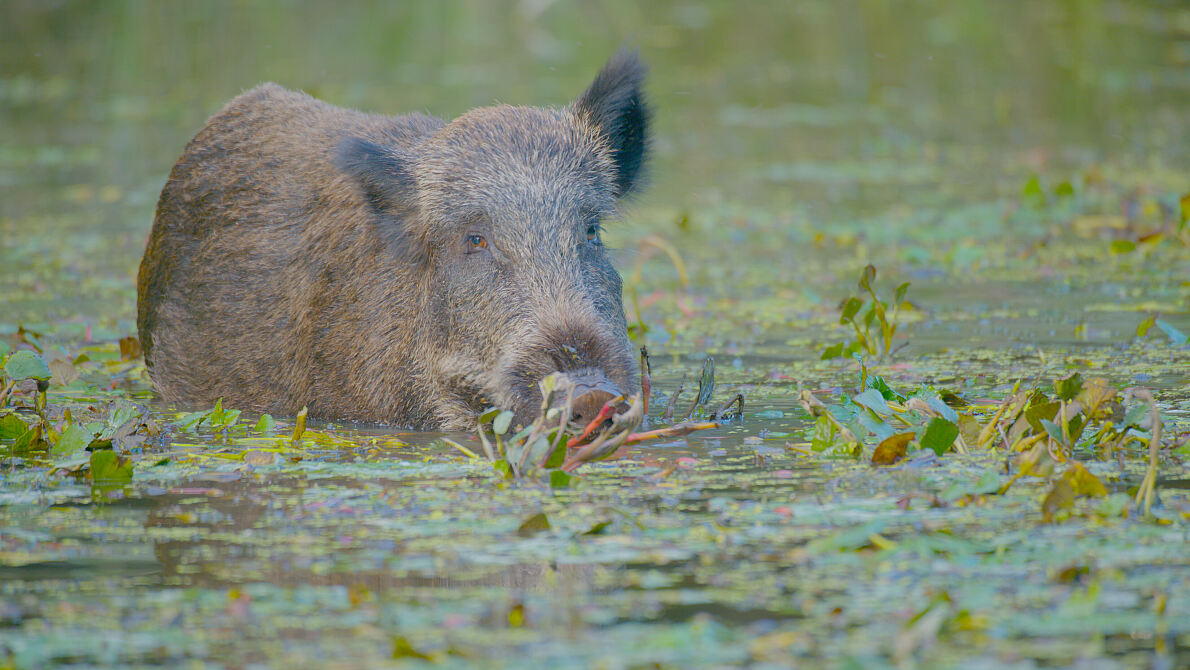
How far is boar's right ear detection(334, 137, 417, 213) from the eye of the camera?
23.8 ft

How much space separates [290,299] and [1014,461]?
3.62m

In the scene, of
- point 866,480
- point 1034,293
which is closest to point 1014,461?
point 866,480

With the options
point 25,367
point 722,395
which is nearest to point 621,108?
point 722,395

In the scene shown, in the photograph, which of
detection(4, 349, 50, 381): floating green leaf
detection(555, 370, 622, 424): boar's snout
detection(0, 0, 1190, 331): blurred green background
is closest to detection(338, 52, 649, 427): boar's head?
detection(555, 370, 622, 424): boar's snout

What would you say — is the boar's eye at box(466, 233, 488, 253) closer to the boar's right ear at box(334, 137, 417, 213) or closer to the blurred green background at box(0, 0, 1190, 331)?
the boar's right ear at box(334, 137, 417, 213)

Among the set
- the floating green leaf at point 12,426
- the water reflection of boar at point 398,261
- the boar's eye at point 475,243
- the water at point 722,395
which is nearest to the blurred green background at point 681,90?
the water at point 722,395

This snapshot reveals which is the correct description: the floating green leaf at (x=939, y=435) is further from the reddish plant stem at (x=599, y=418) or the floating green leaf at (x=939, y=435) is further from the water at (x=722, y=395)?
the reddish plant stem at (x=599, y=418)

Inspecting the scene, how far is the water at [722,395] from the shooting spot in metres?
4.05

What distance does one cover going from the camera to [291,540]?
495cm

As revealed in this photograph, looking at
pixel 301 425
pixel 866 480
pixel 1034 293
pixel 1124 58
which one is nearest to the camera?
pixel 866 480

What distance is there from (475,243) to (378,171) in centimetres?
58

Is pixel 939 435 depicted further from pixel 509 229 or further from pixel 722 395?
pixel 509 229

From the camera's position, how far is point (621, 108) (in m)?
7.59

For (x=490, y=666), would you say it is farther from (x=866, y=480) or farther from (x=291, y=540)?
(x=866, y=480)
